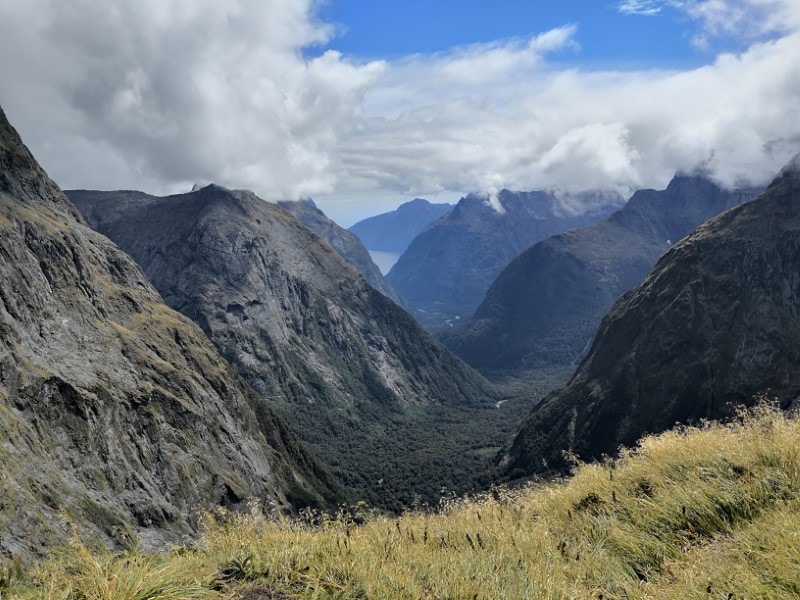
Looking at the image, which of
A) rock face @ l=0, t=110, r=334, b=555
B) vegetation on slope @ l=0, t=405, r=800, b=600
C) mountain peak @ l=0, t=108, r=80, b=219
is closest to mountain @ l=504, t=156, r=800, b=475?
rock face @ l=0, t=110, r=334, b=555

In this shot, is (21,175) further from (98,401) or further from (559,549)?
(559,549)

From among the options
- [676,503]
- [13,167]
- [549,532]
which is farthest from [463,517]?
[13,167]

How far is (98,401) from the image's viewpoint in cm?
8275

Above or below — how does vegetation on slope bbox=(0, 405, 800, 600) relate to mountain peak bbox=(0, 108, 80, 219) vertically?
below

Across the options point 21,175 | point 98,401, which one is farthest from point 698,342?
point 21,175

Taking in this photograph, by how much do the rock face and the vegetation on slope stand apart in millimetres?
48336

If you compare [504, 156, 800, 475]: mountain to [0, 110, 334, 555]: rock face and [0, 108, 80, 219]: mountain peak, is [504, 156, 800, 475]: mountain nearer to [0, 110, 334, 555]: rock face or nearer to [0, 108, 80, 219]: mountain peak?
[0, 110, 334, 555]: rock face

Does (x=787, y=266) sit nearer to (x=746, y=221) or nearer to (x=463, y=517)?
(x=746, y=221)

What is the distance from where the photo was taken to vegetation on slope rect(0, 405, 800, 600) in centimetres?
757

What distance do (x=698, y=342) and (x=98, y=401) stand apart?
151 metres

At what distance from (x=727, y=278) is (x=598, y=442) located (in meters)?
62.0

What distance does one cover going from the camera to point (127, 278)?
131 m

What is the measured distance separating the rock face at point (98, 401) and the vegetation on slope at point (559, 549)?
4834 cm

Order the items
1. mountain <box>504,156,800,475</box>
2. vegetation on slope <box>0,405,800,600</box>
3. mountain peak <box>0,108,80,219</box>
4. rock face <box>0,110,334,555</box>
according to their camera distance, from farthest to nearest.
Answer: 1. mountain <box>504,156,800,475</box>
2. mountain peak <box>0,108,80,219</box>
3. rock face <box>0,110,334,555</box>
4. vegetation on slope <box>0,405,800,600</box>
